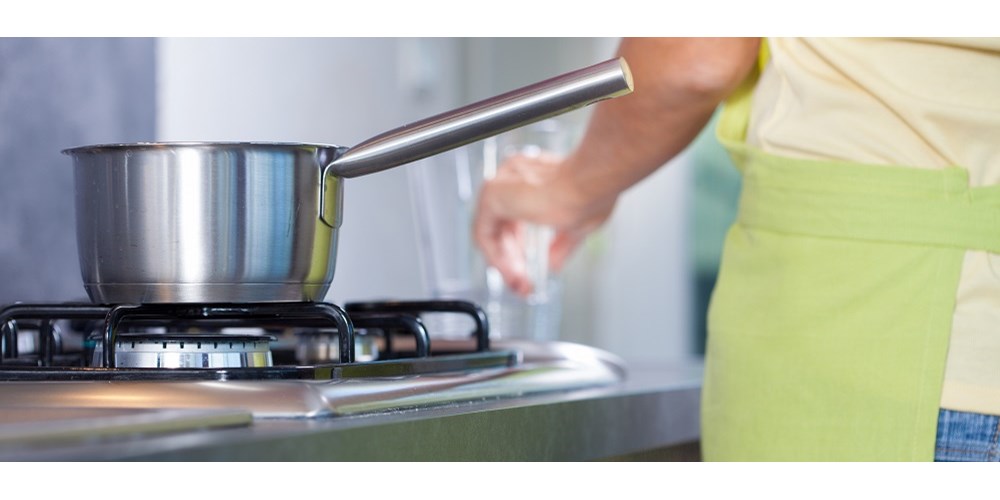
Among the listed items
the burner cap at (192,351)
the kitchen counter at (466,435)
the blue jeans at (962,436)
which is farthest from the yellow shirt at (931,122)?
the burner cap at (192,351)

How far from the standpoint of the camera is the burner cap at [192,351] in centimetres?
59

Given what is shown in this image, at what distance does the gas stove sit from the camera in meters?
0.51

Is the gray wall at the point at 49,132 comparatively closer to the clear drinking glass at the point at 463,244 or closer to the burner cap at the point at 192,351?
the clear drinking glass at the point at 463,244

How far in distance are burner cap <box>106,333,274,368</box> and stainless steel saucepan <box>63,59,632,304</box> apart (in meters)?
0.02

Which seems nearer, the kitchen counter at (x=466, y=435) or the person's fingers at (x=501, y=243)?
the kitchen counter at (x=466, y=435)

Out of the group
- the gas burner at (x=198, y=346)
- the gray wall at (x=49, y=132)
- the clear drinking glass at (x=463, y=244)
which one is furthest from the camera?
the clear drinking glass at (x=463, y=244)

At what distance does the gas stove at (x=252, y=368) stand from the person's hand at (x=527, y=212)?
0.28m

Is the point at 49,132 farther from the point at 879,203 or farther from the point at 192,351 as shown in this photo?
the point at 879,203

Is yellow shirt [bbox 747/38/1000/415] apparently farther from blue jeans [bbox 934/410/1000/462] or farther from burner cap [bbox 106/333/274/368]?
burner cap [bbox 106/333/274/368]

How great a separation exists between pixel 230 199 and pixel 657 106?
404mm

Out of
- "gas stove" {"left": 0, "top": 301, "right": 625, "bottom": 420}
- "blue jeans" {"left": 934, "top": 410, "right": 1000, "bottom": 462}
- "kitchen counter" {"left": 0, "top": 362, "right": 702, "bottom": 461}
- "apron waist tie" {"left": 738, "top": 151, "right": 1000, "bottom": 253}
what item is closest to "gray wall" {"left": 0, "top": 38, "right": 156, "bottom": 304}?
"gas stove" {"left": 0, "top": 301, "right": 625, "bottom": 420}

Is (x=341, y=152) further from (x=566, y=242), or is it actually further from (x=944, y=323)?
(x=566, y=242)

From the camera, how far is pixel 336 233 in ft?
2.18
